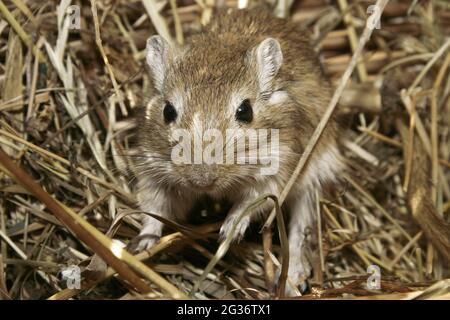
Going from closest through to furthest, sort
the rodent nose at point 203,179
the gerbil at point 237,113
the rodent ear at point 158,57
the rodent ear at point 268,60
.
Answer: the rodent nose at point 203,179 < the gerbil at point 237,113 < the rodent ear at point 268,60 < the rodent ear at point 158,57

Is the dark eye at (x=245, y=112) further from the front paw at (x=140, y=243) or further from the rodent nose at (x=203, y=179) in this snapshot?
the front paw at (x=140, y=243)

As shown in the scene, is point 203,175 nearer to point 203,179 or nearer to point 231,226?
point 203,179

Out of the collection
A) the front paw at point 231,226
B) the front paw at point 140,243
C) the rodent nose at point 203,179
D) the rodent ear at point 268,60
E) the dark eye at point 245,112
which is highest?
the rodent ear at point 268,60

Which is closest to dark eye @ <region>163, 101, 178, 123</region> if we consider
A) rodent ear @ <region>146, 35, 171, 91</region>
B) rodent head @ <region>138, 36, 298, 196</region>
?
rodent head @ <region>138, 36, 298, 196</region>

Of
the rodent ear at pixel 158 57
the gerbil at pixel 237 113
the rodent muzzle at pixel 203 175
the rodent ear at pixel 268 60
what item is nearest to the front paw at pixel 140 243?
the gerbil at pixel 237 113

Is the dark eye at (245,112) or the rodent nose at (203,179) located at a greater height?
the dark eye at (245,112)

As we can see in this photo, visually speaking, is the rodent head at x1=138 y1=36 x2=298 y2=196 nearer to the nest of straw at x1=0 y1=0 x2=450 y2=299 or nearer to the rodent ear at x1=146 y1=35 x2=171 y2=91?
the rodent ear at x1=146 y1=35 x2=171 y2=91

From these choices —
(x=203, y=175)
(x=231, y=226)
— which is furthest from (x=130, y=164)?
(x=203, y=175)
